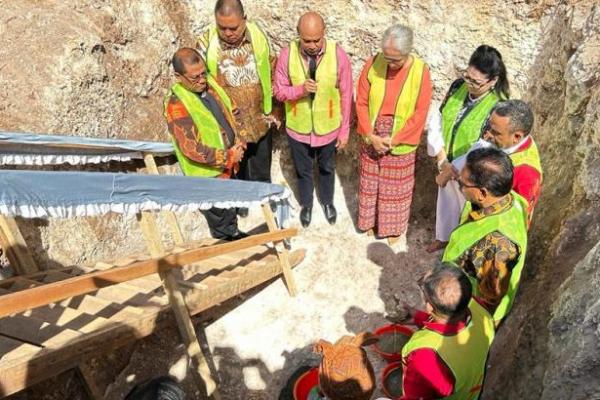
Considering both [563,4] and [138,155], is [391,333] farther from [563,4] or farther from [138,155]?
[563,4]

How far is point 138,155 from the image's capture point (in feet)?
16.4

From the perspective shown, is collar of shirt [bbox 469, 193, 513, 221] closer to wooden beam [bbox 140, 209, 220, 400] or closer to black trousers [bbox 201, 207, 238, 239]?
wooden beam [bbox 140, 209, 220, 400]

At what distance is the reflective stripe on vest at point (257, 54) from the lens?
462cm

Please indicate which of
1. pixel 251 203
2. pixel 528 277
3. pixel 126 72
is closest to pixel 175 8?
pixel 126 72

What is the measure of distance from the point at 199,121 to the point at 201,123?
0.10 feet

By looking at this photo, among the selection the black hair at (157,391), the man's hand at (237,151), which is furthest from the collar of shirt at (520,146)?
the black hair at (157,391)

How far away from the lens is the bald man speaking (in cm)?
454

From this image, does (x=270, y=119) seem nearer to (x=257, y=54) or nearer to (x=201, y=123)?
(x=257, y=54)

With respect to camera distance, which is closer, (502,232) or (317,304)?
(502,232)

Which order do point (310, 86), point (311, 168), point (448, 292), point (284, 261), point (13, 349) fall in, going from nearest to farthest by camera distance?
point (448, 292) < point (13, 349) < point (310, 86) < point (284, 261) < point (311, 168)

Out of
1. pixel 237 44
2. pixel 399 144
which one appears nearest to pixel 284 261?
pixel 399 144

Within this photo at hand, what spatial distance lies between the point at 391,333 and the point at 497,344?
0.94m

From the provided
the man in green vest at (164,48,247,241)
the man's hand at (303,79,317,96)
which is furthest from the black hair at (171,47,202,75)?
the man's hand at (303,79,317,96)

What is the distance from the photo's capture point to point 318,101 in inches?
192
